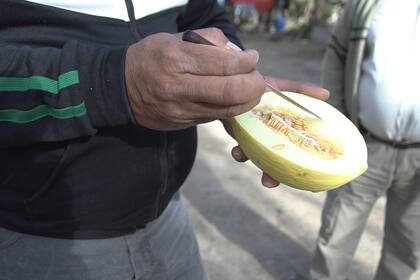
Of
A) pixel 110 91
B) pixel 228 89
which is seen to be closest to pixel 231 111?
pixel 228 89

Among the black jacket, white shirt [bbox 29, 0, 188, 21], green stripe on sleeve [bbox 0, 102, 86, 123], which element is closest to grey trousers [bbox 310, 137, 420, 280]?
the black jacket

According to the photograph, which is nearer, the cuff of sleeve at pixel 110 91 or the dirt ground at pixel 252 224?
the cuff of sleeve at pixel 110 91

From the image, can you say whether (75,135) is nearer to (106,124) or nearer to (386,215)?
(106,124)

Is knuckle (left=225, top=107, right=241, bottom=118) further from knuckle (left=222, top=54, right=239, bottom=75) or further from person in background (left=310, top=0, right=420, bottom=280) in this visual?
person in background (left=310, top=0, right=420, bottom=280)

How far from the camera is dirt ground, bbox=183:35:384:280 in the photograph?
2.88m

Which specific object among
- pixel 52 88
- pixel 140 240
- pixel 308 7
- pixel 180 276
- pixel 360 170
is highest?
pixel 52 88

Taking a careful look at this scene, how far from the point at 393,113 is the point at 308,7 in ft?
28.7

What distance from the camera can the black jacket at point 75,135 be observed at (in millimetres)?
876

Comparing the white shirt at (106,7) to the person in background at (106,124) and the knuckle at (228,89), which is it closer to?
the person in background at (106,124)

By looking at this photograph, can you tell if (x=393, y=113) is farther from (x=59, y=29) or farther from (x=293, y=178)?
(x=59, y=29)

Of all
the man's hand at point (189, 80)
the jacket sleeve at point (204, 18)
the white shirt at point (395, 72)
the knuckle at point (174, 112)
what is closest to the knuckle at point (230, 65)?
the man's hand at point (189, 80)

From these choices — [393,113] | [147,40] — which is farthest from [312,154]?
[393,113]

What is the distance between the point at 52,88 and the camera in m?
0.88

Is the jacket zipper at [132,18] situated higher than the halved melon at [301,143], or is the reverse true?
the jacket zipper at [132,18]
